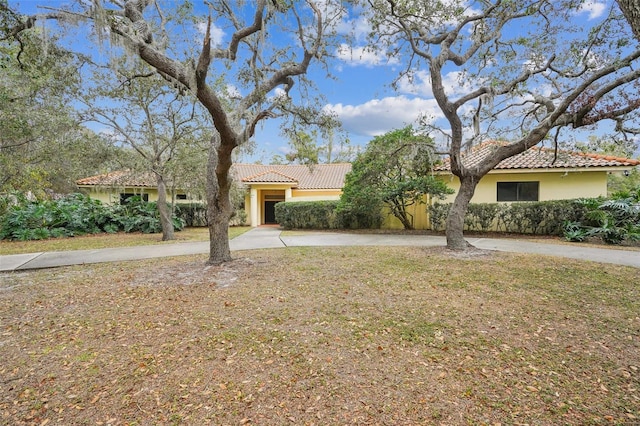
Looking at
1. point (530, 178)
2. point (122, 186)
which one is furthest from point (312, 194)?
point (530, 178)

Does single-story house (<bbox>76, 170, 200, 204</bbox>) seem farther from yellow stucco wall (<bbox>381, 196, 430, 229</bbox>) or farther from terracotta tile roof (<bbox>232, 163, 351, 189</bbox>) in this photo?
yellow stucco wall (<bbox>381, 196, 430, 229</bbox>)

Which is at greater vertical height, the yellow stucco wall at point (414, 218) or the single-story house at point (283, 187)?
the single-story house at point (283, 187)

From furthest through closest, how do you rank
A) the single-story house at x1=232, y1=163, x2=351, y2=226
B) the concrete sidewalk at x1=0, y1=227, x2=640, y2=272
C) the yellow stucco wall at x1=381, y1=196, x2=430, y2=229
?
1. the single-story house at x1=232, y1=163, x2=351, y2=226
2. the yellow stucco wall at x1=381, y1=196, x2=430, y2=229
3. the concrete sidewalk at x1=0, y1=227, x2=640, y2=272

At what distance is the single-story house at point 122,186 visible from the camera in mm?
13311

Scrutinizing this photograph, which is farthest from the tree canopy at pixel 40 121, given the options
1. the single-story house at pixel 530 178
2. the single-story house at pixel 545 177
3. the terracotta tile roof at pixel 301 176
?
the single-story house at pixel 545 177

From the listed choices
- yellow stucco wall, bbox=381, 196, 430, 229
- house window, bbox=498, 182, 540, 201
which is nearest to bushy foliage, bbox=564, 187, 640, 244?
house window, bbox=498, 182, 540, 201

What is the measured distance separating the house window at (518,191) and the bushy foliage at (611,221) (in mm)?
2844

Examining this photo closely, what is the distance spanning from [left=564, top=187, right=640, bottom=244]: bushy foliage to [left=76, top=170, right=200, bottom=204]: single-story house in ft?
54.9

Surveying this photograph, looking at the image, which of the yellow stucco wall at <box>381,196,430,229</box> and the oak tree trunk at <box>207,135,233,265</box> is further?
the yellow stucco wall at <box>381,196,430,229</box>

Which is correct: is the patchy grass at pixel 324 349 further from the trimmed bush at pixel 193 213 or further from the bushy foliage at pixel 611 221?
the trimmed bush at pixel 193 213

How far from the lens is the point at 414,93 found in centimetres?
1001

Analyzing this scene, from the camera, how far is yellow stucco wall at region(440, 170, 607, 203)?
516 inches

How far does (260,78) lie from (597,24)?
7.36m

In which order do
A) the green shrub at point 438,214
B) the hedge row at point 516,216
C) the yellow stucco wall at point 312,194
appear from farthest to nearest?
the yellow stucco wall at point 312,194 → the green shrub at point 438,214 → the hedge row at point 516,216
